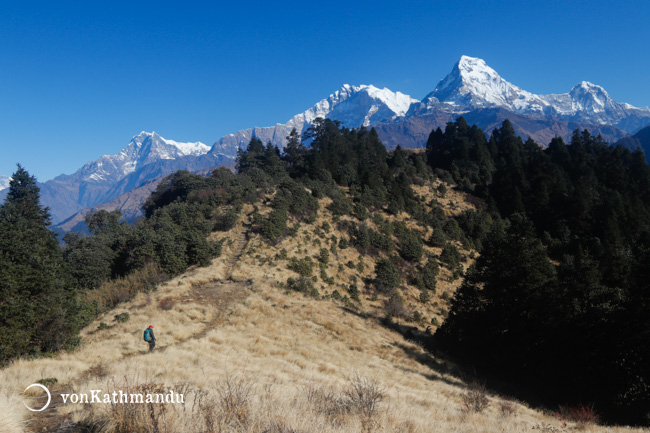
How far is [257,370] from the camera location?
39.1 ft

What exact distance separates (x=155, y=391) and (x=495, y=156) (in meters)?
87.0

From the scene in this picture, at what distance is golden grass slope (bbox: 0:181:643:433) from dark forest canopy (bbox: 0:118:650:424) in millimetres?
3440


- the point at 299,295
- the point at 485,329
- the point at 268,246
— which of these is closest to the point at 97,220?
the point at 268,246

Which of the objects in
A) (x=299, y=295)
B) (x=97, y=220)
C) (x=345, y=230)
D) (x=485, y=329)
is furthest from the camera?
(x=97, y=220)

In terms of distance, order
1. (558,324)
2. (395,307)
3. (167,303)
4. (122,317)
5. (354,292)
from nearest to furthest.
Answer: (558,324) → (122,317) → (167,303) → (395,307) → (354,292)

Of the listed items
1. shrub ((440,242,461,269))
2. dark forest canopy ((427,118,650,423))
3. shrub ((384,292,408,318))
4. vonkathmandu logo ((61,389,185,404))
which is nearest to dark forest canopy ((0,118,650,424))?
dark forest canopy ((427,118,650,423))

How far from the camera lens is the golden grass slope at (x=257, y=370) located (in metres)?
5.40

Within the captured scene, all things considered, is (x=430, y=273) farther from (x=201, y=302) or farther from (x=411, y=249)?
(x=201, y=302)

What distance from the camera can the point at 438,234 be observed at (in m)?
48.2

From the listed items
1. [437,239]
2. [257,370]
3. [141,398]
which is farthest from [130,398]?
[437,239]

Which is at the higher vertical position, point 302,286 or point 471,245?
point 471,245

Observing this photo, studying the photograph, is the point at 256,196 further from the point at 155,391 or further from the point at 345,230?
the point at 155,391

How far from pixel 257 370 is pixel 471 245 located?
4542cm

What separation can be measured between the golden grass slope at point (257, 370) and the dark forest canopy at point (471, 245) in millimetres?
3440
